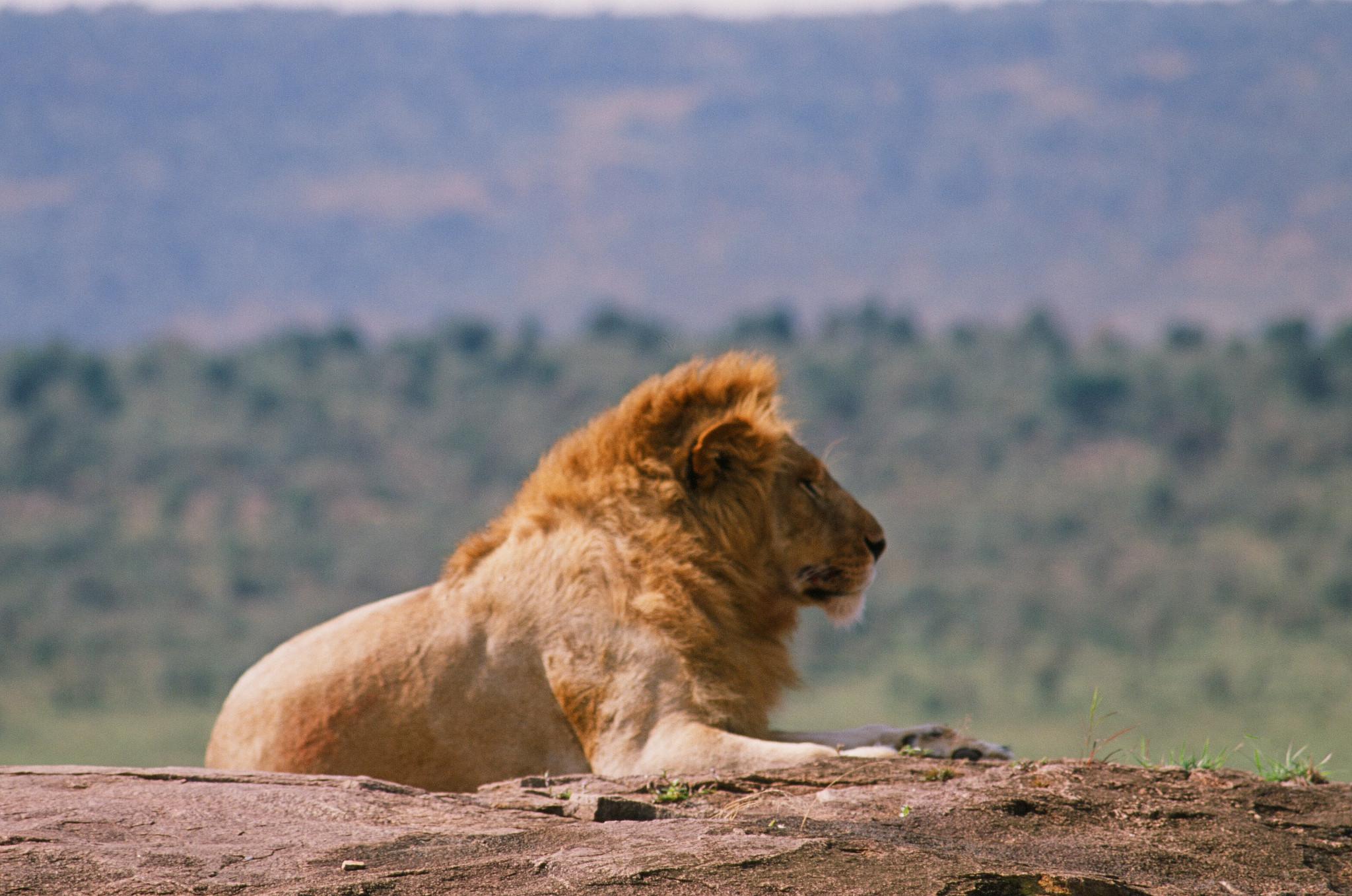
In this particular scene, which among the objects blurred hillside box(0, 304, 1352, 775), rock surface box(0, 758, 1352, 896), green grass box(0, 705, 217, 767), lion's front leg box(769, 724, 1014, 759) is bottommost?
rock surface box(0, 758, 1352, 896)

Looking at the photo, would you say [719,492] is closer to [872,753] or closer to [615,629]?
[615,629]

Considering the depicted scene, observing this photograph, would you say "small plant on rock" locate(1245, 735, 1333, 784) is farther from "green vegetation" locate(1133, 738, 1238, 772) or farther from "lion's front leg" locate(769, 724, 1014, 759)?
"lion's front leg" locate(769, 724, 1014, 759)

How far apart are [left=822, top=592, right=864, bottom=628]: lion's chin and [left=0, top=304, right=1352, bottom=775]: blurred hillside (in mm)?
32159

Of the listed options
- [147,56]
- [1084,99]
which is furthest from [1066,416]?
[147,56]

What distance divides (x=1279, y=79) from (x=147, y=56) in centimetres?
11741

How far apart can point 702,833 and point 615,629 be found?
1.39 metres

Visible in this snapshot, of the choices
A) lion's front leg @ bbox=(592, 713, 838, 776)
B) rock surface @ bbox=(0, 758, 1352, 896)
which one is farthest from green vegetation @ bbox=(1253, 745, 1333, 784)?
lion's front leg @ bbox=(592, 713, 838, 776)

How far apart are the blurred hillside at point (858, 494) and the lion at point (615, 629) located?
32.4 metres

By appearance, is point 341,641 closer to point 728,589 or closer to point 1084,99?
point 728,589

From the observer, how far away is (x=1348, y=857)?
13.0 feet

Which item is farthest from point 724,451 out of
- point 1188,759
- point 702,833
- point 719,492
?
point 702,833

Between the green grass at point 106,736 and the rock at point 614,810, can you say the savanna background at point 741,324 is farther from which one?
the rock at point 614,810

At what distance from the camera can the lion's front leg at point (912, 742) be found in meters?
4.79

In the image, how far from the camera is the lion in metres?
4.94
